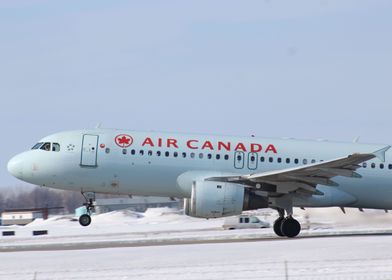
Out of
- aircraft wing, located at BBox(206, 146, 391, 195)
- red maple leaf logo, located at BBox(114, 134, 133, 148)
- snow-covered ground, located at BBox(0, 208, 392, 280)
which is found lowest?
snow-covered ground, located at BBox(0, 208, 392, 280)

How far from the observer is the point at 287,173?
116ft

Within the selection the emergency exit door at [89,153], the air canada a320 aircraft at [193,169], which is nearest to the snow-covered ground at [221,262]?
the air canada a320 aircraft at [193,169]

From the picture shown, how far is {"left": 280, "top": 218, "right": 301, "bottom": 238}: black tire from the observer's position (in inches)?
1459

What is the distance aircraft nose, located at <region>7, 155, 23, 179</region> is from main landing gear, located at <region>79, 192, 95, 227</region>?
2806mm

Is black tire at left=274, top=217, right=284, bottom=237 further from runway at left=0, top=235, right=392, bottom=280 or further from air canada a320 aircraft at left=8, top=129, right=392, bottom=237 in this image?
runway at left=0, top=235, right=392, bottom=280

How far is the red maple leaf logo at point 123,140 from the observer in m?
37.6

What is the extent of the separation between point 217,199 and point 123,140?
4.75 meters

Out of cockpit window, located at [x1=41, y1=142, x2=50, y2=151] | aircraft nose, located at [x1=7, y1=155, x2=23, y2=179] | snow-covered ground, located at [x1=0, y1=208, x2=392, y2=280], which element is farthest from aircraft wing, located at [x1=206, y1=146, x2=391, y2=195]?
aircraft nose, located at [x1=7, y1=155, x2=23, y2=179]

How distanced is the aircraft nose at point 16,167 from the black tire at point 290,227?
35.5 ft

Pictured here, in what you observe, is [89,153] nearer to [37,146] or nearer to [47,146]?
[47,146]

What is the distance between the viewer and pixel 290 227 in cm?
A: 3709

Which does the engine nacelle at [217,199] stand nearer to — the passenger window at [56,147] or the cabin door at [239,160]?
the cabin door at [239,160]

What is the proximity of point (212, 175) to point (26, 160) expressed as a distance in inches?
300

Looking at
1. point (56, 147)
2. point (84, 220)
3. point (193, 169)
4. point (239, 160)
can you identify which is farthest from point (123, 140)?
point (239, 160)
